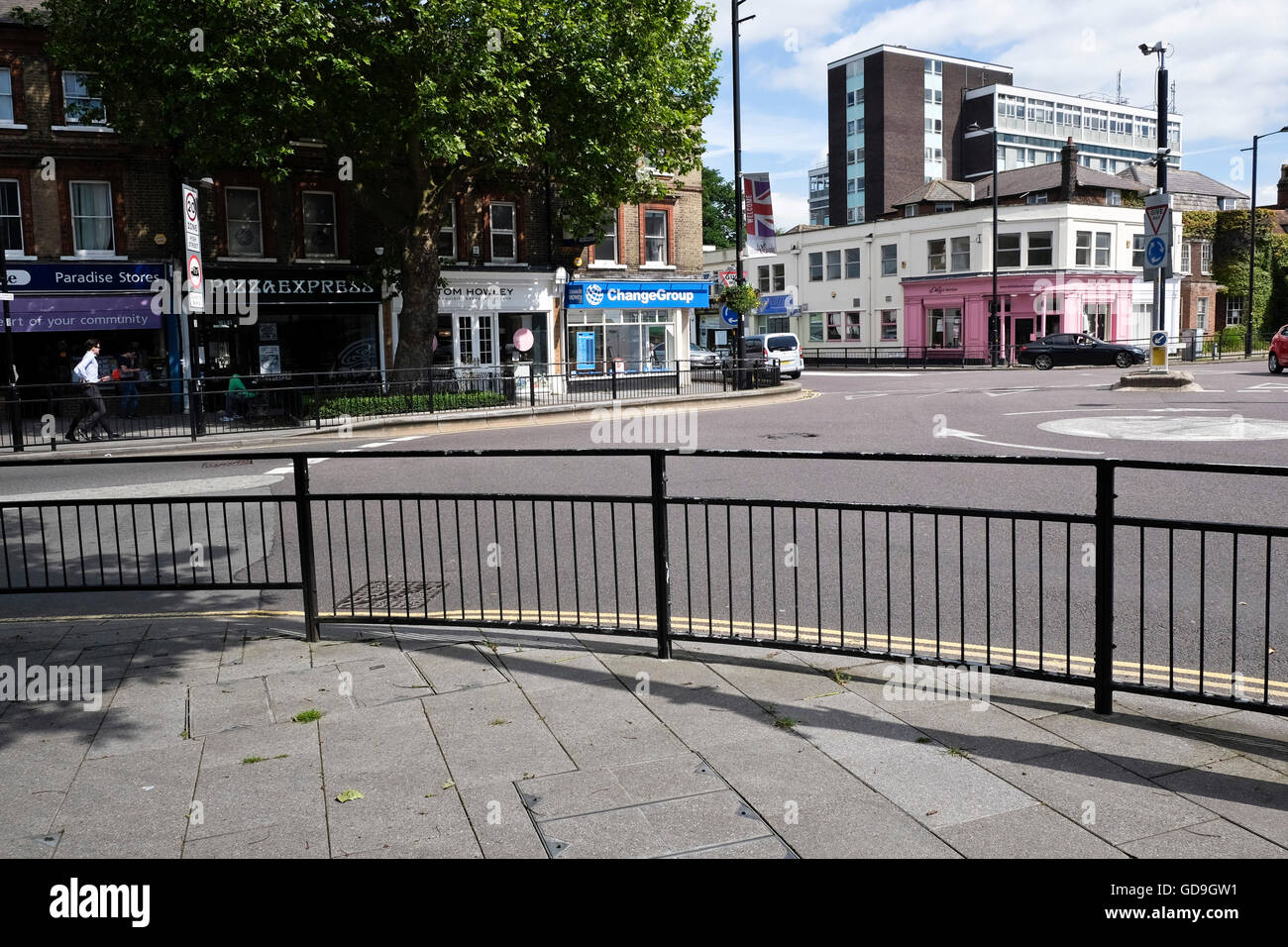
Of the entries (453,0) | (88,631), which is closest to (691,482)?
(88,631)

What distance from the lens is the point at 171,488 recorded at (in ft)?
44.5

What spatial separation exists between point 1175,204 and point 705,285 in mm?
39536

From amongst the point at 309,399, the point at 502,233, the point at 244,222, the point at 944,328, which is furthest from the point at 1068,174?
the point at 309,399

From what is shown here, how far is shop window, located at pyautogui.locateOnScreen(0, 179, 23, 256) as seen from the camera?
27.2 meters

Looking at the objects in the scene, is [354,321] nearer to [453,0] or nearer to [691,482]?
[453,0]

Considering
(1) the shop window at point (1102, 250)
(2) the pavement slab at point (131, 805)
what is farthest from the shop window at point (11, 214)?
(1) the shop window at point (1102, 250)

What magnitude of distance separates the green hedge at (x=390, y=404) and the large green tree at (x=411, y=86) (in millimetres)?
1919

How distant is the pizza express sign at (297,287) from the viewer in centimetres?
2942

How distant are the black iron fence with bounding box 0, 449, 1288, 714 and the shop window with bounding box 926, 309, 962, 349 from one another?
48.2 meters

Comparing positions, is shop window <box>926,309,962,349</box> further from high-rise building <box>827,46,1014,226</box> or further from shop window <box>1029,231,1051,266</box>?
high-rise building <box>827,46,1014,226</box>

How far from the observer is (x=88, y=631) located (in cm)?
702

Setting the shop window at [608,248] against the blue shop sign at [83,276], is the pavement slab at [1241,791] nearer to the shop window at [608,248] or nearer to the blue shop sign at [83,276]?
the blue shop sign at [83,276]

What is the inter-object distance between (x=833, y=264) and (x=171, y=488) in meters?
54.2

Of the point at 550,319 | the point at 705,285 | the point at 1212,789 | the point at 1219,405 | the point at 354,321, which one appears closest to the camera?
the point at 1212,789
